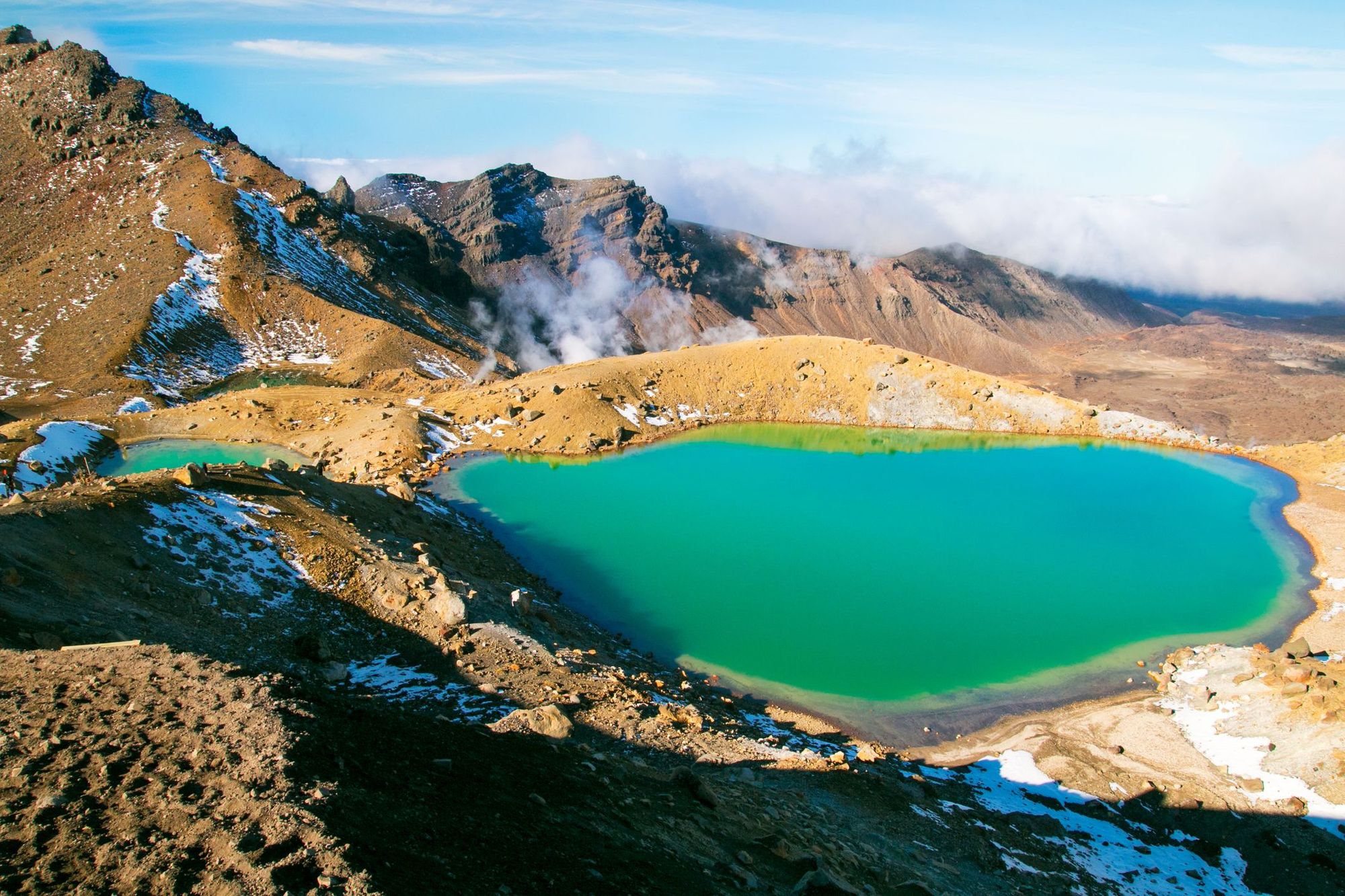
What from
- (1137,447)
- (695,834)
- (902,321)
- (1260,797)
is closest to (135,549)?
(695,834)

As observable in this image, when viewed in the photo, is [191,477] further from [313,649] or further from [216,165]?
[216,165]

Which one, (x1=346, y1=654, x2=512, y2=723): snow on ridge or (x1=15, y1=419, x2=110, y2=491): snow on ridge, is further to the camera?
(x1=15, y1=419, x2=110, y2=491): snow on ridge

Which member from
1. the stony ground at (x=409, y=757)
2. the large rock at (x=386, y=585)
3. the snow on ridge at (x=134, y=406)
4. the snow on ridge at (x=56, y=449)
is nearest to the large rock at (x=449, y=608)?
the stony ground at (x=409, y=757)

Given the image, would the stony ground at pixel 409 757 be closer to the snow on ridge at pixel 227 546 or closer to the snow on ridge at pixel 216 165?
the snow on ridge at pixel 227 546

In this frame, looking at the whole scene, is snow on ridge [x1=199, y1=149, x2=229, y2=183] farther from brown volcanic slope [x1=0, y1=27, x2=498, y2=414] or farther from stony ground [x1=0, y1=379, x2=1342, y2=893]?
stony ground [x1=0, y1=379, x2=1342, y2=893]

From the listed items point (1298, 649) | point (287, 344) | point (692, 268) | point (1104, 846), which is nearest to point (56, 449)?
point (287, 344)

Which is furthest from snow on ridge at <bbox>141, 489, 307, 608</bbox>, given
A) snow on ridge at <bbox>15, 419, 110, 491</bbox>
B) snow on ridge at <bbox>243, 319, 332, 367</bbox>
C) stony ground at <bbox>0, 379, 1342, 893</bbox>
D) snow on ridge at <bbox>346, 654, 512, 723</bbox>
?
snow on ridge at <bbox>243, 319, 332, 367</bbox>

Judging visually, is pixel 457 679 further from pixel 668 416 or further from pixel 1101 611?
pixel 668 416
